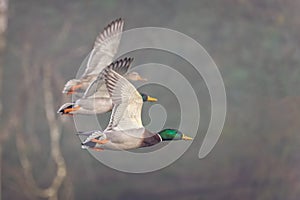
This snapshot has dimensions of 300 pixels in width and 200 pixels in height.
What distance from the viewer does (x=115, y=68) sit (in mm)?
529

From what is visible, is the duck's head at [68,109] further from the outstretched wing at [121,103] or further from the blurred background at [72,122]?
the blurred background at [72,122]

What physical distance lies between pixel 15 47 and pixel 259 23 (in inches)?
42.2

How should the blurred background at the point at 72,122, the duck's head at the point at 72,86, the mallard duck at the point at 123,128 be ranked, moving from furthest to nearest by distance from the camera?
the blurred background at the point at 72,122 → the duck's head at the point at 72,86 → the mallard duck at the point at 123,128

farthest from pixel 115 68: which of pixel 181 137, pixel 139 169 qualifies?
pixel 139 169

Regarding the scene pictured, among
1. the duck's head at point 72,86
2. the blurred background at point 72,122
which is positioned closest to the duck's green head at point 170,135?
the duck's head at point 72,86

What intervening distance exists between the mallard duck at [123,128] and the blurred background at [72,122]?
1858 millimetres

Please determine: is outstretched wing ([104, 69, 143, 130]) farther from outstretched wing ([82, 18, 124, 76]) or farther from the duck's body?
outstretched wing ([82, 18, 124, 76])

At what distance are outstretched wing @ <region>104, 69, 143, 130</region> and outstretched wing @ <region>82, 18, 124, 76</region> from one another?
148mm

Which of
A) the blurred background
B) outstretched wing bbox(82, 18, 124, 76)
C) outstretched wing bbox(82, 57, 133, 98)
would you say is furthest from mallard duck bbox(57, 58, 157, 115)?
the blurred background

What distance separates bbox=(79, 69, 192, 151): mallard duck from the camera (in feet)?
1.55

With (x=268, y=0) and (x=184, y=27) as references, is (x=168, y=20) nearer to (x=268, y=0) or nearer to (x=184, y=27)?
(x=184, y=27)

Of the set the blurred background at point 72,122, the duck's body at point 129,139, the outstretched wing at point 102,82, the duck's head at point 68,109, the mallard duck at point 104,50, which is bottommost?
the duck's body at point 129,139

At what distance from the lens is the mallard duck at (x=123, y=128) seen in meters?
0.47

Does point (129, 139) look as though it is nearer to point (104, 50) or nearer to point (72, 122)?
point (104, 50)
